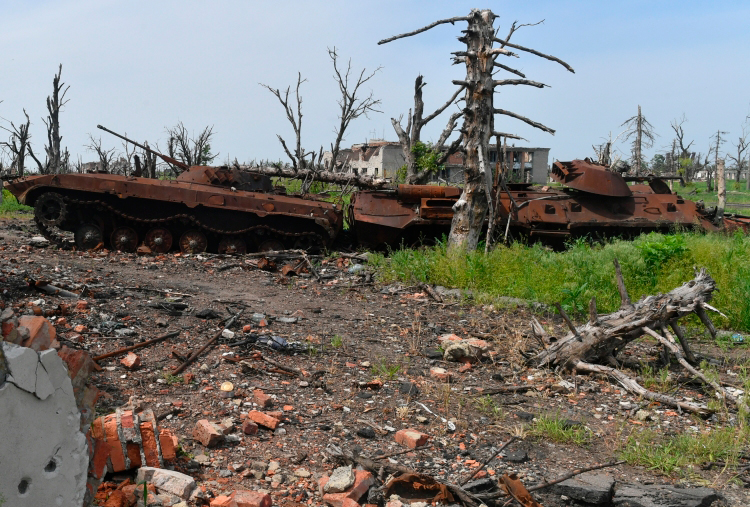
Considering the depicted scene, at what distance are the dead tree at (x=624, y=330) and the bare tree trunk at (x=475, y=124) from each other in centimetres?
535

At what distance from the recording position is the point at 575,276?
947 cm

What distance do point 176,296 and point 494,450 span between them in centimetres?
521

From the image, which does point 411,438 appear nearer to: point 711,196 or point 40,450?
point 40,450

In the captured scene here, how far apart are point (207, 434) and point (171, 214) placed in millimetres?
9583

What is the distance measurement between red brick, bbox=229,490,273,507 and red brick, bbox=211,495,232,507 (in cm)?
2

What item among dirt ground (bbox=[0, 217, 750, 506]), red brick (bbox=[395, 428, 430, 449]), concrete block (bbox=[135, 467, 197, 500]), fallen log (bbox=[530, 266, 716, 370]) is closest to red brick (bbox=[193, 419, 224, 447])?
dirt ground (bbox=[0, 217, 750, 506])

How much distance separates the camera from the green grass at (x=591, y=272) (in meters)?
8.55

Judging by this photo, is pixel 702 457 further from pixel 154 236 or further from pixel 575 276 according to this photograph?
pixel 154 236

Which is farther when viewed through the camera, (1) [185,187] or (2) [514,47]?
(1) [185,187]

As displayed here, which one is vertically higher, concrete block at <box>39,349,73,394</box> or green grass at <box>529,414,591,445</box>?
concrete block at <box>39,349,73,394</box>

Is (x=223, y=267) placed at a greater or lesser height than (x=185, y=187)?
lesser

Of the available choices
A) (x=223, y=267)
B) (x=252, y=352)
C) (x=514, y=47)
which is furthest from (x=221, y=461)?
(x=514, y=47)

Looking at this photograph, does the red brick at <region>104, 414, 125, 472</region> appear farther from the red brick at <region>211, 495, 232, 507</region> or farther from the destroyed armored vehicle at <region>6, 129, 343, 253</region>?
the destroyed armored vehicle at <region>6, 129, 343, 253</region>

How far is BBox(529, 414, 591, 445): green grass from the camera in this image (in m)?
4.81
